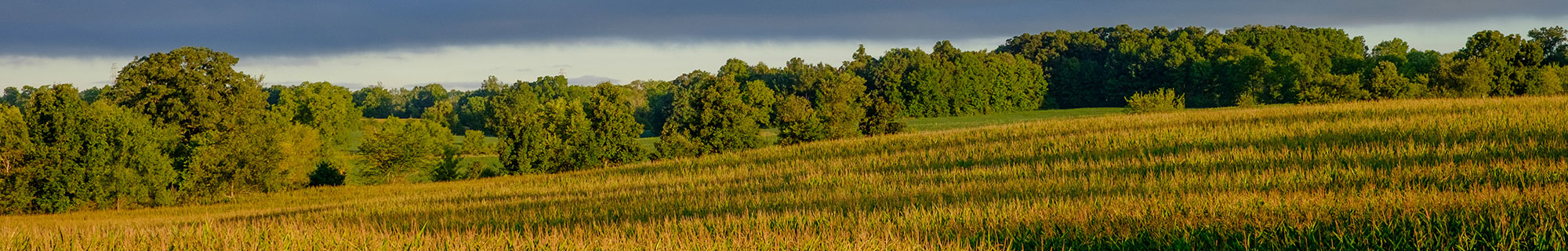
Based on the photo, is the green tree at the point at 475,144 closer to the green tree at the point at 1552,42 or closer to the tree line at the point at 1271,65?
the tree line at the point at 1271,65

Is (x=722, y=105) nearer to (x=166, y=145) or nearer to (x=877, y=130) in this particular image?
(x=877, y=130)

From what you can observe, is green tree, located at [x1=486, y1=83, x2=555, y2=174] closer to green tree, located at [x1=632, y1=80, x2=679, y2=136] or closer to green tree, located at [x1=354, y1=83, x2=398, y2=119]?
green tree, located at [x1=632, y1=80, x2=679, y2=136]

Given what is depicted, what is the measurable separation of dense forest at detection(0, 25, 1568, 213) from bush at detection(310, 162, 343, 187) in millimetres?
92

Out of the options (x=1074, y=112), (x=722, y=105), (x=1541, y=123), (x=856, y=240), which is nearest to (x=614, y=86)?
(x=722, y=105)

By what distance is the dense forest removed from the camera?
38.7 metres

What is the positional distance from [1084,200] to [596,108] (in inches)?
1854

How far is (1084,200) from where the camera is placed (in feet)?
29.1

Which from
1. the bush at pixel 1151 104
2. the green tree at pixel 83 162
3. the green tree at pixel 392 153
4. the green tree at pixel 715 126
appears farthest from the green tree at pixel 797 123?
the green tree at pixel 83 162

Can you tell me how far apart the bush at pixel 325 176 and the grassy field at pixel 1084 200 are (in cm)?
3665

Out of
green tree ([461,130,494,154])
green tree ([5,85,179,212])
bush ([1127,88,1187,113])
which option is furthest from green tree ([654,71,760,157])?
green tree ([461,130,494,154])

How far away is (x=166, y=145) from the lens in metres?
43.4

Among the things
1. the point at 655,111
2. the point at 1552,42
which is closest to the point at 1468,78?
the point at 1552,42

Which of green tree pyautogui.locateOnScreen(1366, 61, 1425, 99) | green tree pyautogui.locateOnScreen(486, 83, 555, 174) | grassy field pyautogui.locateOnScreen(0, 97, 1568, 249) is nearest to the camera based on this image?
grassy field pyautogui.locateOnScreen(0, 97, 1568, 249)

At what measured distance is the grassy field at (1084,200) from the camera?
18.3 feet
